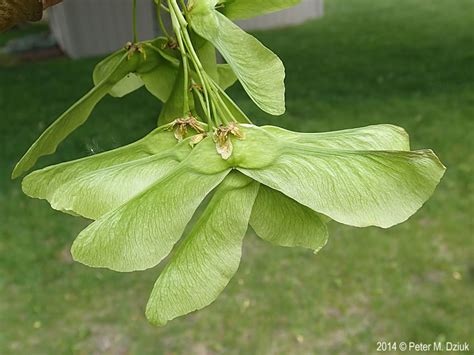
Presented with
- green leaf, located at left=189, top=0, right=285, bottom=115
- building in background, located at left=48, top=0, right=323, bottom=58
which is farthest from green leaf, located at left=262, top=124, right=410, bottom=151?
building in background, located at left=48, top=0, right=323, bottom=58

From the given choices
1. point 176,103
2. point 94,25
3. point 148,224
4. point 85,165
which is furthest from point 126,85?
Answer: point 94,25

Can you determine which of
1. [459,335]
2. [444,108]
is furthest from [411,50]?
[459,335]

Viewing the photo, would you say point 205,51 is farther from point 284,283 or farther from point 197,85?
point 284,283

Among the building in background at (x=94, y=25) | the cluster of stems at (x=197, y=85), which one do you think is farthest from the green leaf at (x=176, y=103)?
the building in background at (x=94, y=25)

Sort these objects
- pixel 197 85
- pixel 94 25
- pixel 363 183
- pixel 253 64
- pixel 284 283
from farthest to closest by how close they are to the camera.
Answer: pixel 94 25
pixel 284 283
pixel 197 85
pixel 253 64
pixel 363 183

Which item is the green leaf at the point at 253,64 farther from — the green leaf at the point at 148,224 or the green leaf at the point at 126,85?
the green leaf at the point at 126,85
